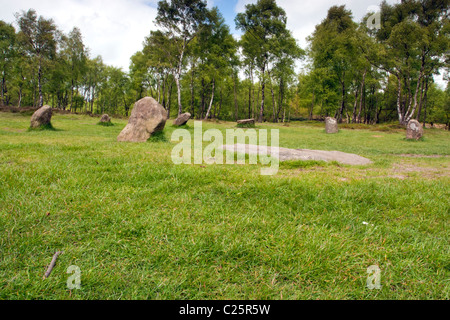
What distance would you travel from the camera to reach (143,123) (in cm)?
870

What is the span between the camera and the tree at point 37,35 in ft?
98.3

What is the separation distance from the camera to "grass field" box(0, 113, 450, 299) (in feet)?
5.62

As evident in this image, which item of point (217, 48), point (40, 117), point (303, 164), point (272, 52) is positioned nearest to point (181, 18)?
point (217, 48)

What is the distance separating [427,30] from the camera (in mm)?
23500

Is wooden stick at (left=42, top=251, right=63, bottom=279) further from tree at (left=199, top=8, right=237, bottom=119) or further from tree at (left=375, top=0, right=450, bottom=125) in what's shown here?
tree at (left=375, top=0, right=450, bottom=125)

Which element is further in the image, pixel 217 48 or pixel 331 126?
pixel 217 48

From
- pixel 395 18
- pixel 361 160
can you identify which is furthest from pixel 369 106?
pixel 361 160

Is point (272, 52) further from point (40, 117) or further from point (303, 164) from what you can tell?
point (303, 164)

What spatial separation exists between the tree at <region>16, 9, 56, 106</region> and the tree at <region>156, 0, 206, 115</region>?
59.6 ft

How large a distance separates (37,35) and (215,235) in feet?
138

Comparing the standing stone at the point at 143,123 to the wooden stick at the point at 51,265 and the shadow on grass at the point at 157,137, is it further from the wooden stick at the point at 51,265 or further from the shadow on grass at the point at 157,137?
the wooden stick at the point at 51,265

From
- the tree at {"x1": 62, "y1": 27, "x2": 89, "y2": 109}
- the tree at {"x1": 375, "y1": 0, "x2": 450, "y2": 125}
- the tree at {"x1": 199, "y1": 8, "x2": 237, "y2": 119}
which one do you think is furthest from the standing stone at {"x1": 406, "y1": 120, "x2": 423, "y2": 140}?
the tree at {"x1": 62, "y1": 27, "x2": 89, "y2": 109}

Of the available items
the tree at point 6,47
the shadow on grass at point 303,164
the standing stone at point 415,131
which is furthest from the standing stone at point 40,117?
the tree at point 6,47

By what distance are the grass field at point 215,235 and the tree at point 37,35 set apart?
37.6 m
